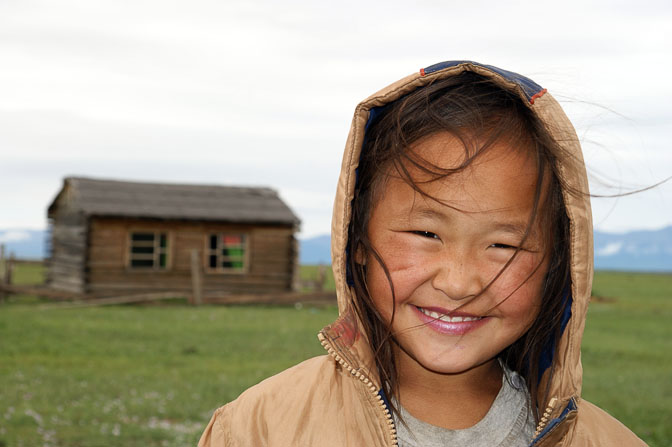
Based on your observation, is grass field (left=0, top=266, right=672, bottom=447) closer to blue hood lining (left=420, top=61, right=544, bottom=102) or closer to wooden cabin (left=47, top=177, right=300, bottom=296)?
wooden cabin (left=47, top=177, right=300, bottom=296)

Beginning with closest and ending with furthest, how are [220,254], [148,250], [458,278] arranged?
[458,278]
[148,250]
[220,254]

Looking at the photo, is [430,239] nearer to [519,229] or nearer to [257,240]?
[519,229]

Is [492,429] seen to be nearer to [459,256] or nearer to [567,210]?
[459,256]

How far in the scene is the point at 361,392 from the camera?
2174 millimetres

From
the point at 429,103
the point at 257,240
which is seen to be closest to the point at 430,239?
the point at 429,103

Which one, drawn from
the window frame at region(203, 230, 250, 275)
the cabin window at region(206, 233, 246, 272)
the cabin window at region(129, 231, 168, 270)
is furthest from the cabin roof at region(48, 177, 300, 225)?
the cabin window at region(129, 231, 168, 270)

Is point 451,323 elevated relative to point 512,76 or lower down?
lower down

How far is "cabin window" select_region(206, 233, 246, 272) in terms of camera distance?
25156 mm

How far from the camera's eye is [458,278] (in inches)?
79.3

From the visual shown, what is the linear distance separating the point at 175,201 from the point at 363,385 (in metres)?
24.0

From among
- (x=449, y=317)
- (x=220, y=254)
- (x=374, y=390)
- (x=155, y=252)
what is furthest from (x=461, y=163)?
(x=220, y=254)

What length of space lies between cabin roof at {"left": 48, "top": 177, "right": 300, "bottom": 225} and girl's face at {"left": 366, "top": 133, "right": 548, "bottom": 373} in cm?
2243

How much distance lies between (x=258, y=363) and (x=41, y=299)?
45.6 feet

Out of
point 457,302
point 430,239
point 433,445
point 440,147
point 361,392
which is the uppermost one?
point 440,147
